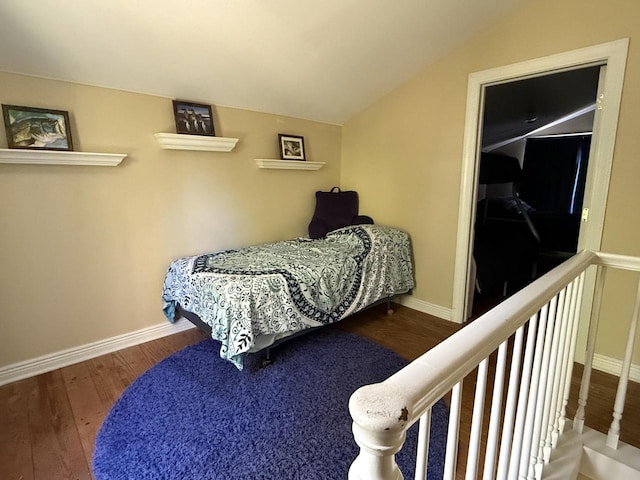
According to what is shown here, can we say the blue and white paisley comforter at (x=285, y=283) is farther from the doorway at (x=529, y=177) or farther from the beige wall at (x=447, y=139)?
the doorway at (x=529, y=177)

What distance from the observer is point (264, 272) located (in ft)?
7.34

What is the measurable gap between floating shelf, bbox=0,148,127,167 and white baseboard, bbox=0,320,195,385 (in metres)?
1.21

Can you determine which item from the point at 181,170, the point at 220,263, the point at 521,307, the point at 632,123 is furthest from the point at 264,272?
the point at 632,123

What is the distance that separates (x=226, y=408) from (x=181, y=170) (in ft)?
5.58

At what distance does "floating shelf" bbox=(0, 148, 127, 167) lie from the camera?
6.21 ft

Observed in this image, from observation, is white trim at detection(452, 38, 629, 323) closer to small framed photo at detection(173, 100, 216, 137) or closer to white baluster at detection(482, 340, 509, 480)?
white baluster at detection(482, 340, 509, 480)

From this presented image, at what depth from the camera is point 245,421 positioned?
5.78 feet

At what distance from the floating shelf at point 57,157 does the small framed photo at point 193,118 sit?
48 centimetres

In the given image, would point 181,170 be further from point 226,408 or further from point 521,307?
point 521,307

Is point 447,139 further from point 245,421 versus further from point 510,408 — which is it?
point 245,421

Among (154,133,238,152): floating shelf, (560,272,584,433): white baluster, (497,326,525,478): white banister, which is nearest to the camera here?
(497,326,525,478): white banister

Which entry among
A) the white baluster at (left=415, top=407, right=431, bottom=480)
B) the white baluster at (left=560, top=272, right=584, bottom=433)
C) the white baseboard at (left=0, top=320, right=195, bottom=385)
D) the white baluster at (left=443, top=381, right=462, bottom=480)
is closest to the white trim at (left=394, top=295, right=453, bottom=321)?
the white baluster at (left=560, top=272, right=584, bottom=433)

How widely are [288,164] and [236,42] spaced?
1.14m

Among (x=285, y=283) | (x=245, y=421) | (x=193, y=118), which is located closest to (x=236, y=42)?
(x=193, y=118)
